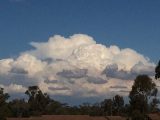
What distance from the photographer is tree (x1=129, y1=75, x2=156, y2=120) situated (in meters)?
93.9

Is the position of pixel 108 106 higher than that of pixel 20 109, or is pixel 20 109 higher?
pixel 108 106

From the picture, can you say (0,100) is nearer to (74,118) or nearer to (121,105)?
(74,118)

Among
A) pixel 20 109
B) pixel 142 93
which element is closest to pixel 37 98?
pixel 20 109

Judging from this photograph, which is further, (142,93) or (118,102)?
(118,102)

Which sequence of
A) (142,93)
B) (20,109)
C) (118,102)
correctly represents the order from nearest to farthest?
(142,93)
(20,109)
(118,102)

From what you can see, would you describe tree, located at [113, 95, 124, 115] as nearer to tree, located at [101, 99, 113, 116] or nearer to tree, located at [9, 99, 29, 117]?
tree, located at [101, 99, 113, 116]

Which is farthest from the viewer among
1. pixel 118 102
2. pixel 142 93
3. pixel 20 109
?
pixel 118 102

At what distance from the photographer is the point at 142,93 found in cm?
10300

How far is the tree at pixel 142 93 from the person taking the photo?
308ft

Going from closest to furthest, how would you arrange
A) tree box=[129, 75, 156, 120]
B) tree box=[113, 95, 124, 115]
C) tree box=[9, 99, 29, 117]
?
1. tree box=[129, 75, 156, 120]
2. tree box=[9, 99, 29, 117]
3. tree box=[113, 95, 124, 115]

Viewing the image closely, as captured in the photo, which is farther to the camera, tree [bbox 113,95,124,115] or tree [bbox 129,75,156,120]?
tree [bbox 113,95,124,115]

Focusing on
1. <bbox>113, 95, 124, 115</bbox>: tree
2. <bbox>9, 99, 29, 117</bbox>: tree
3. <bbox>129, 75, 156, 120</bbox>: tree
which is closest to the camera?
<bbox>129, 75, 156, 120</bbox>: tree

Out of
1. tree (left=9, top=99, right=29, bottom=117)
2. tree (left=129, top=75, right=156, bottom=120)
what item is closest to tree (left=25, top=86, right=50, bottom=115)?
tree (left=9, top=99, right=29, bottom=117)

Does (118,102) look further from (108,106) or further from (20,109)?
(20,109)
